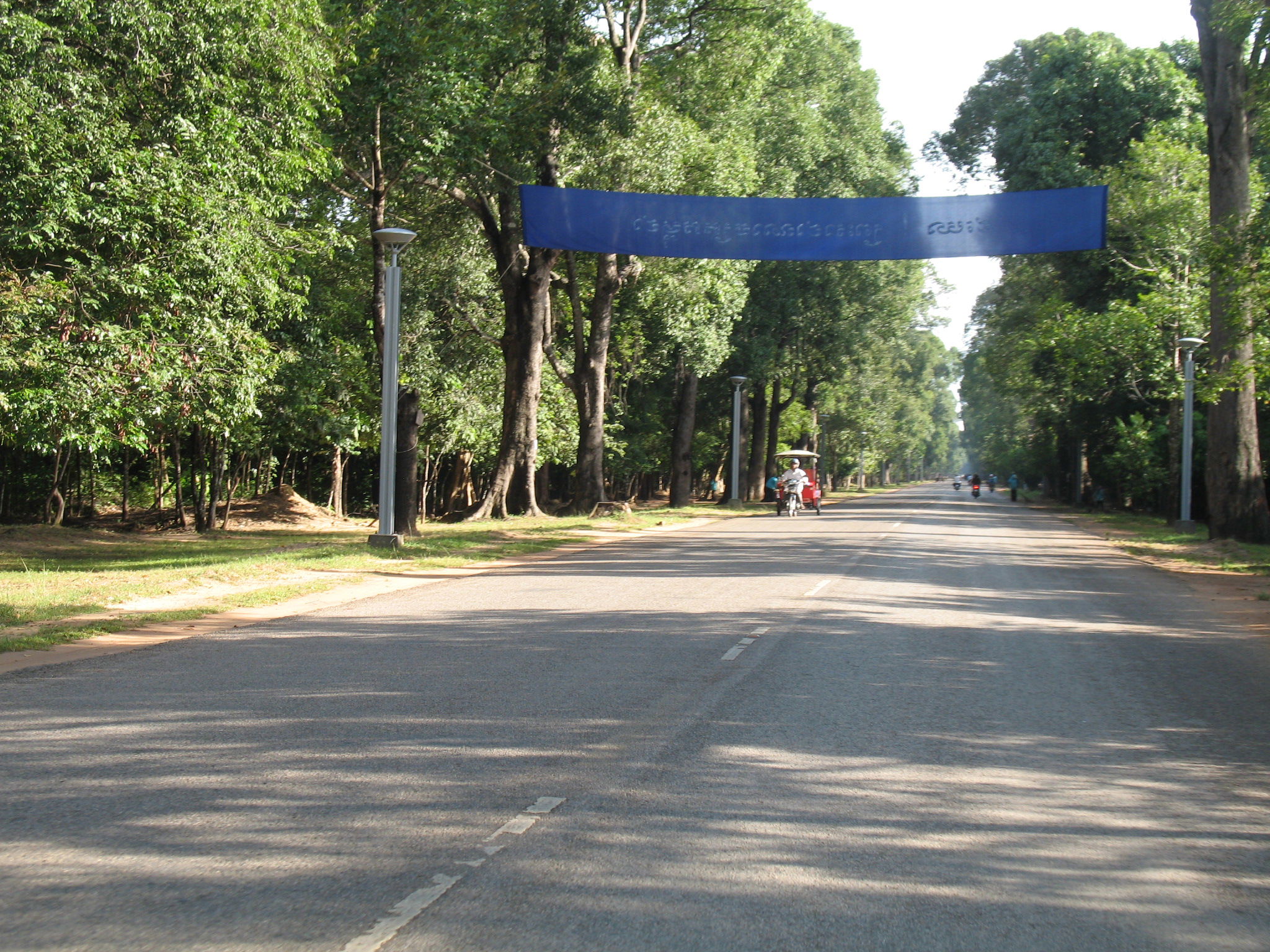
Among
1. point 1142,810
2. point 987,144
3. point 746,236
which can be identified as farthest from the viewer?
point 987,144

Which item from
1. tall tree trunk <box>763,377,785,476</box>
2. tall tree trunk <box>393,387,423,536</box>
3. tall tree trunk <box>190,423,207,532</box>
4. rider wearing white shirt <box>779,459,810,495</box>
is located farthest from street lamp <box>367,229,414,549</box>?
tall tree trunk <box>763,377,785,476</box>

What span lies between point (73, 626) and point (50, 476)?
24621mm

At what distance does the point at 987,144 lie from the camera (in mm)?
45812

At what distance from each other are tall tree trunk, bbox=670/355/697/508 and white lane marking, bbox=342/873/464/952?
39.2 m

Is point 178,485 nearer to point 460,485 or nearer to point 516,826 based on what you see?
point 460,485

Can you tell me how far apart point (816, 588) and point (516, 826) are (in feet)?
35.9

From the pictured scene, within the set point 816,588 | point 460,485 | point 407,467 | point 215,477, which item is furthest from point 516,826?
point 460,485

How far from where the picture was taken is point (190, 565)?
59.8ft

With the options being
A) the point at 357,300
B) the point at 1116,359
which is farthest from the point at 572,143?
the point at 1116,359

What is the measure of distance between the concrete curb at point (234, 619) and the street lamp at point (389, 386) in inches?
73.5

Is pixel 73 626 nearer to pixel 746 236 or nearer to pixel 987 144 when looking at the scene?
pixel 746 236

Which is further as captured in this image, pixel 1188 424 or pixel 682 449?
pixel 682 449

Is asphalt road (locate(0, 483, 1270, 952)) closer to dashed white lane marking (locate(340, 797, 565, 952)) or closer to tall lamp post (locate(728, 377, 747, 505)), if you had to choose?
dashed white lane marking (locate(340, 797, 565, 952))

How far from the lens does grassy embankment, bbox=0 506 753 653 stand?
11.7 meters
